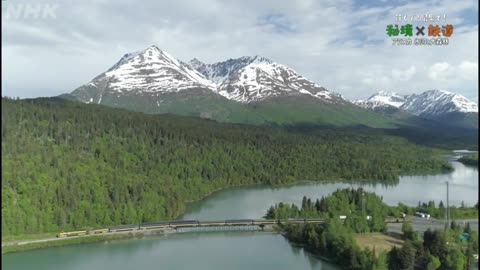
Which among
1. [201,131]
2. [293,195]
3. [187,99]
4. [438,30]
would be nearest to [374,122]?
[187,99]

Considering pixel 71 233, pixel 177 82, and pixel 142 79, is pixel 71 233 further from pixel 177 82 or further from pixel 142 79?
pixel 177 82

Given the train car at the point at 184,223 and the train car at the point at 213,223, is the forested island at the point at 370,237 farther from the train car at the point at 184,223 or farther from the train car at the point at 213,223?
the train car at the point at 184,223

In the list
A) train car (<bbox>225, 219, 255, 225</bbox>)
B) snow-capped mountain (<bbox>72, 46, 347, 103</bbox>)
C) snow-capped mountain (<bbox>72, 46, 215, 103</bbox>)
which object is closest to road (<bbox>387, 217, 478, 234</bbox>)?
train car (<bbox>225, 219, 255, 225</bbox>)

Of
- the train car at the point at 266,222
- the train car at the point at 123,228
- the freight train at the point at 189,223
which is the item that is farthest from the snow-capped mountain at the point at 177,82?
the train car at the point at 266,222

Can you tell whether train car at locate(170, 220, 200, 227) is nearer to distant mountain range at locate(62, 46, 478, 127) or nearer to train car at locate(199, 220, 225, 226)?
train car at locate(199, 220, 225, 226)

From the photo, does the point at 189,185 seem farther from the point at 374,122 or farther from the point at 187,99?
the point at 374,122

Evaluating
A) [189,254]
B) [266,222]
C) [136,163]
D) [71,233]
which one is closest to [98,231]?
[71,233]
